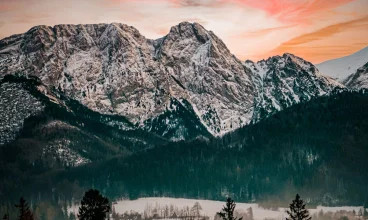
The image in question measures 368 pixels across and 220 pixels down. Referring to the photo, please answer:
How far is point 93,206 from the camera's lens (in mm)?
198125

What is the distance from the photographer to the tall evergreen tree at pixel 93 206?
19625cm

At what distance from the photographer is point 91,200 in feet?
645

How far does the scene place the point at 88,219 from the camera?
199 meters

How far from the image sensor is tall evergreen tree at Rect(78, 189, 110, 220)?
196m

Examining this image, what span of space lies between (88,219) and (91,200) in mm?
4989
